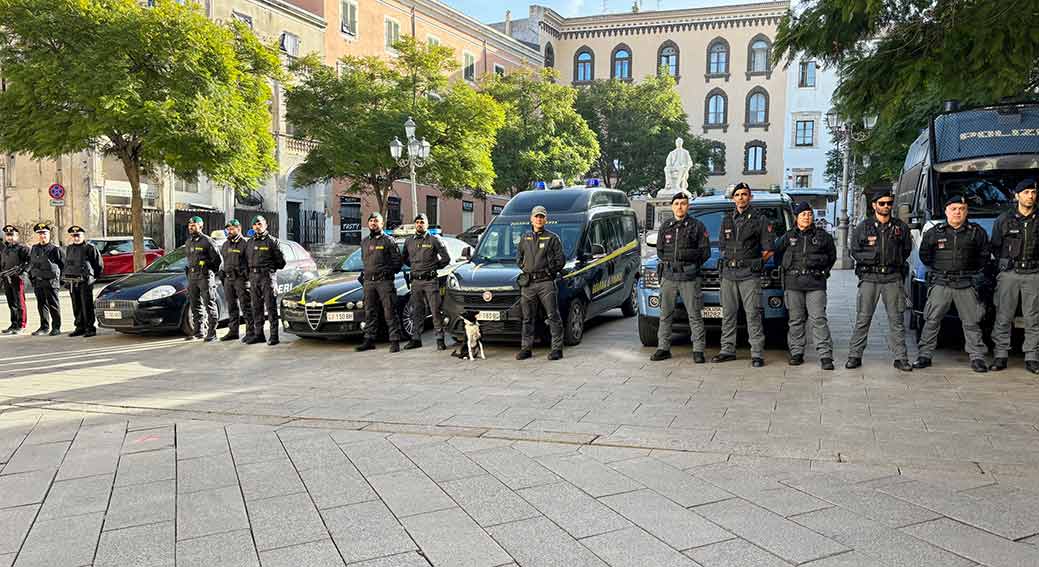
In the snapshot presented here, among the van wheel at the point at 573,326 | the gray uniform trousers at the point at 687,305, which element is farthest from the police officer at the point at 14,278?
the gray uniform trousers at the point at 687,305

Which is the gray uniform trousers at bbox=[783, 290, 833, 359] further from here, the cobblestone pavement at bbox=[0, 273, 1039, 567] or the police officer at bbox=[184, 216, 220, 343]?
the police officer at bbox=[184, 216, 220, 343]

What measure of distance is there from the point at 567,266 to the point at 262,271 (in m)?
4.33

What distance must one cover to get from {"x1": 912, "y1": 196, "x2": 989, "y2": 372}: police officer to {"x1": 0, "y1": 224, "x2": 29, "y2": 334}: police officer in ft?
43.0

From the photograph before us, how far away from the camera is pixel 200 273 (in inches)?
438

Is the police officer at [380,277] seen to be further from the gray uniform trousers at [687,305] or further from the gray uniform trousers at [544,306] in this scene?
the gray uniform trousers at [687,305]

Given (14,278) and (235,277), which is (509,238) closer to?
(235,277)

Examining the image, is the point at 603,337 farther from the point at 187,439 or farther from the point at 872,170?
the point at 872,170

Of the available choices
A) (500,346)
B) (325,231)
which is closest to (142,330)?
(500,346)

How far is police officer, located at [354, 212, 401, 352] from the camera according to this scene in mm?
10000

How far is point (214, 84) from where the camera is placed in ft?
62.7

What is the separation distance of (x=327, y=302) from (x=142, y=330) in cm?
310

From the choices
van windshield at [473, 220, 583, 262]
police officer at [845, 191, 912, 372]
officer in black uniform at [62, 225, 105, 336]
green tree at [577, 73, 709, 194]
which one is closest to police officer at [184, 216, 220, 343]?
officer in black uniform at [62, 225, 105, 336]

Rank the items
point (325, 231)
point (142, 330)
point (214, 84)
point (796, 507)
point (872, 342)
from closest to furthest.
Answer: point (796, 507) < point (872, 342) < point (142, 330) < point (214, 84) < point (325, 231)

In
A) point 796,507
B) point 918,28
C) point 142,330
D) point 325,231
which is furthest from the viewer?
point 325,231
